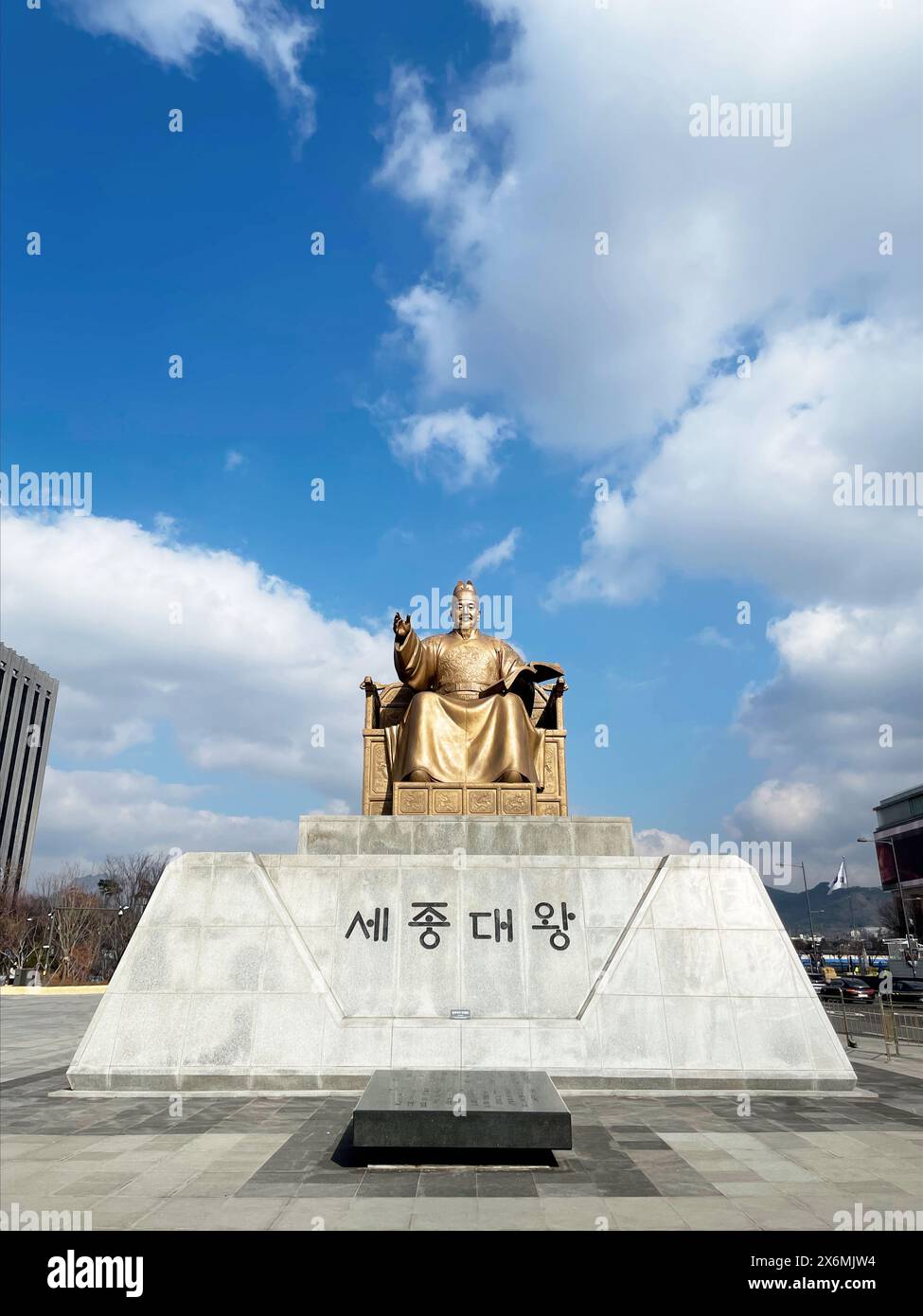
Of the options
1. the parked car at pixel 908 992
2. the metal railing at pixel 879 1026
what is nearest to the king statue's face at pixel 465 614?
the metal railing at pixel 879 1026

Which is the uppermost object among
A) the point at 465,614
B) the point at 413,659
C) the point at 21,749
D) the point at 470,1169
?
the point at 21,749

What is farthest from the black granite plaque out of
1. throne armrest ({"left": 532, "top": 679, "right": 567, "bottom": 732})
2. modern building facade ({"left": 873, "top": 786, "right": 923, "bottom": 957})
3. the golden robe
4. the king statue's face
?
modern building facade ({"left": 873, "top": 786, "right": 923, "bottom": 957})

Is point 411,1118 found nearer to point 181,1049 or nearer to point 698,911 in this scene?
point 181,1049

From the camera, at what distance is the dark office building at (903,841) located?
57406 mm

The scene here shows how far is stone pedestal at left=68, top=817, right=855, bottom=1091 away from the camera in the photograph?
25.3 feet

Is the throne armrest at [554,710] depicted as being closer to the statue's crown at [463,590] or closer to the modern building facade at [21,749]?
the statue's crown at [463,590]

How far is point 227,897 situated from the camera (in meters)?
8.52

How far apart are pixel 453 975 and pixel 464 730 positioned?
3175 millimetres

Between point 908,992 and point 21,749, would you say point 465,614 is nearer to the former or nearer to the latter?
point 908,992

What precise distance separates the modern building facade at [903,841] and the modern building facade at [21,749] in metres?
68.6

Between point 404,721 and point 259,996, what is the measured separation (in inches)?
151

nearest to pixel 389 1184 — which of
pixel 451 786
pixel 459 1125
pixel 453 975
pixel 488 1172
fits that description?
pixel 459 1125

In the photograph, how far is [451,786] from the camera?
964 centimetres

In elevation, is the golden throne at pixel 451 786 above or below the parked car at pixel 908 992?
above
